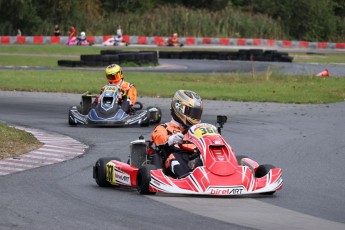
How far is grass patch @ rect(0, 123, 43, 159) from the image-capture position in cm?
1233

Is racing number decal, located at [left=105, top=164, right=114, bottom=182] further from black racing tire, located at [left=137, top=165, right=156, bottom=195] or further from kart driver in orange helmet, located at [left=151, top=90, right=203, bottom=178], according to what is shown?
black racing tire, located at [left=137, top=165, right=156, bottom=195]

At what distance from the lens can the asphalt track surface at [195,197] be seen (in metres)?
7.51

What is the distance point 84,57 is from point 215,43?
86.0 feet

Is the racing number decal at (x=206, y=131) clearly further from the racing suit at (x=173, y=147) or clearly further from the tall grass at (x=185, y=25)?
the tall grass at (x=185, y=25)

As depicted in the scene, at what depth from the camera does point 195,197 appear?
8.95 meters

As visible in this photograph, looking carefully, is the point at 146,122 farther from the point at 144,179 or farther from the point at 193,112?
the point at 144,179

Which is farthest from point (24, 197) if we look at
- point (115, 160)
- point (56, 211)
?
point (115, 160)

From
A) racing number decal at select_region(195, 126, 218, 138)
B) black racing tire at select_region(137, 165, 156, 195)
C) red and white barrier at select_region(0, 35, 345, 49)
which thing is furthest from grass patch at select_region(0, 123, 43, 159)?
red and white barrier at select_region(0, 35, 345, 49)

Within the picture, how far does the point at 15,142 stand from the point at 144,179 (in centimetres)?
473

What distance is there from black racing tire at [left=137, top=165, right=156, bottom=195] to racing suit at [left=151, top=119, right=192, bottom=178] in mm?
242

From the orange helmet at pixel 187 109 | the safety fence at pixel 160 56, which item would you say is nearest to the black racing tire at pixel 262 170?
the orange helmet at pixel 187 109

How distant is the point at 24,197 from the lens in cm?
865

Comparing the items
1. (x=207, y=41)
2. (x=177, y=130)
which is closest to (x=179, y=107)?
(x=177, y=130)

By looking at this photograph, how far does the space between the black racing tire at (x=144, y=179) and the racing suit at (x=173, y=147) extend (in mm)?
242
